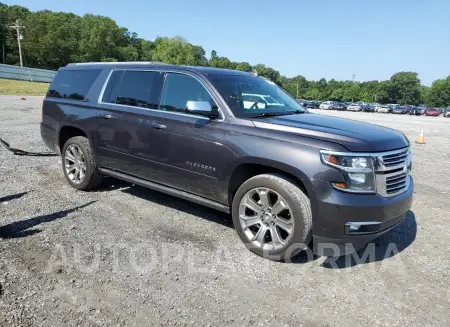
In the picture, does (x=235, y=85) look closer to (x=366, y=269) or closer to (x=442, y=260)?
(x=366, y=269)

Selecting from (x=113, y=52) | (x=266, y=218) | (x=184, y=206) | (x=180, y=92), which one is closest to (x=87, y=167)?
(x=184, y=206)

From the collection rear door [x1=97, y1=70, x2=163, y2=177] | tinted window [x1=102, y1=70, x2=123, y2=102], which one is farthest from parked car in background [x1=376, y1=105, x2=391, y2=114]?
rear door [x1=97, y1=70, x2=163, y2=177]

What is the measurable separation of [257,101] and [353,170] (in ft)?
5.29

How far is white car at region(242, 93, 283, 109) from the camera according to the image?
14.1 ft

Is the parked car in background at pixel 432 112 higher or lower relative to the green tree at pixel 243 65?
lower

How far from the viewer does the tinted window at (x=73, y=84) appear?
554 centimetres

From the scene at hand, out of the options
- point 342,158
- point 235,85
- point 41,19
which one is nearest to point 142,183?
point 235,85

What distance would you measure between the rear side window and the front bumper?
2.46m

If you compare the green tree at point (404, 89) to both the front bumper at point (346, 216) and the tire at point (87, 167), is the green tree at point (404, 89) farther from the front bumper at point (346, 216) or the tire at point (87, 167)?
the front bumper at point (346, 216)

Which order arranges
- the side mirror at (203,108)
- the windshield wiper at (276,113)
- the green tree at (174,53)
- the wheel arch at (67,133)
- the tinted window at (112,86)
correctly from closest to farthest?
the side mirror at (203,108) < the windshield wiper at (276,113) < the tinted window at (112,86) < the wheel arch at (67,133) < the green tree at (174,53)

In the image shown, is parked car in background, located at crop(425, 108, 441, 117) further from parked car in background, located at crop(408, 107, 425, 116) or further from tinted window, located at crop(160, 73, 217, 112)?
tinted window, located at crop(160, 73, 217, 112)

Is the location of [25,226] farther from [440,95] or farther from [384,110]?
[440,95]

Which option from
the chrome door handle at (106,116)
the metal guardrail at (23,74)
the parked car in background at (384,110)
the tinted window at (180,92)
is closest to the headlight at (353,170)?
the tinted window at (180,92)

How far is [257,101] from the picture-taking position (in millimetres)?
4469
